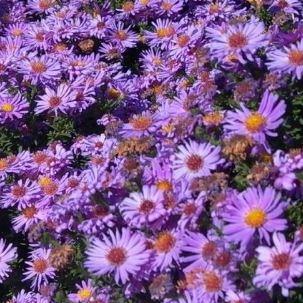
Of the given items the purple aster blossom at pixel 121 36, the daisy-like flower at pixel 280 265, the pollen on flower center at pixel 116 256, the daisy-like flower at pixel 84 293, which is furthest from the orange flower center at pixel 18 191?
the daisy-like flower at pixel 280 265

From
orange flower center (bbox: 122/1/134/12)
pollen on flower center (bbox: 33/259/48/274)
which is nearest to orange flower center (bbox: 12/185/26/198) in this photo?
pollen on flower center (bbox: 33/259/48/274)

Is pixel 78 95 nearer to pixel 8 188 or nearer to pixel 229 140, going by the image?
pixel 8 188

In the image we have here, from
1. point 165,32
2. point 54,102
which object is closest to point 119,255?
point 54,102

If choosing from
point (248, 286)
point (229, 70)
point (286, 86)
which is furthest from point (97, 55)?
point (248, 286)

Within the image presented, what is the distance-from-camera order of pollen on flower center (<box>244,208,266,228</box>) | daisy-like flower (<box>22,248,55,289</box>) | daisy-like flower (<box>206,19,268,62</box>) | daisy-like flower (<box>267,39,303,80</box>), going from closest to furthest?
pollen on flower center (<box>244,208,266,228</box>) < daisy-like flower (<box>267,39,303,80</box>) < daisy-like flower (<box>206,19,268,62</box>) < daisy-like flower (<box>22,248,55,289</box>)

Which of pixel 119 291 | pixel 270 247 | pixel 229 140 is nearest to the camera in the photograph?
pixel 270 247

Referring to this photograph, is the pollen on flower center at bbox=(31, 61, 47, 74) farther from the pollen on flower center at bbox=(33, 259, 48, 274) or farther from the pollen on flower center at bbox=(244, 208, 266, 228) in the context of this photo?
the pollen on flower center at bbox=(244, 208, 266, 228)
